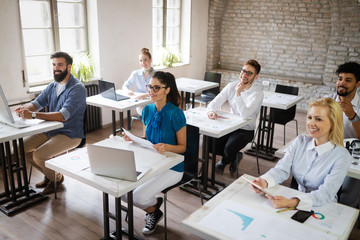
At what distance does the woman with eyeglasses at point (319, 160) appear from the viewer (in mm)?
1954

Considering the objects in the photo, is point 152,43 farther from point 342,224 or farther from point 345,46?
point 342,224

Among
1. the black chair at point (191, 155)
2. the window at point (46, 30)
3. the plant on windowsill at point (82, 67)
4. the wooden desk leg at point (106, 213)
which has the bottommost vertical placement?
the wooden desk leg at point (106, 213)

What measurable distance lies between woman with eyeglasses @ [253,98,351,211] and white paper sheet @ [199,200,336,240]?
16 cm

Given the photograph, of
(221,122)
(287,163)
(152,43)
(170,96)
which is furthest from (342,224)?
(152,43)

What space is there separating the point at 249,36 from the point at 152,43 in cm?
265

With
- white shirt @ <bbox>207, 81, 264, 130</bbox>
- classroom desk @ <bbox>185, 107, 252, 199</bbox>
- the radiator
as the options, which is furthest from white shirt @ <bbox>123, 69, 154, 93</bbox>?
white shirt @ <bbox>207, 81, 264, 130</bbox>

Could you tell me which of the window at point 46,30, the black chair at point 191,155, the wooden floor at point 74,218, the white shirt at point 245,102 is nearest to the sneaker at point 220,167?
the white shirt at point 245,102

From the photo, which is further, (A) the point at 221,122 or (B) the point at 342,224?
(A) the point at 221,122

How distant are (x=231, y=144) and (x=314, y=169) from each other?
5.28 ft

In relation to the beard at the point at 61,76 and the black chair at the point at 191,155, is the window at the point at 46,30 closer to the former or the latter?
the beard at the point at 61,76

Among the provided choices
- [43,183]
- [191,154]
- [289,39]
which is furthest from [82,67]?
[289,39]

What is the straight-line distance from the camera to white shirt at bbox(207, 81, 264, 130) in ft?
11.7

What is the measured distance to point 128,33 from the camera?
19.5 ft

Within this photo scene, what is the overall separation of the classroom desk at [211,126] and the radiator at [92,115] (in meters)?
2.16
